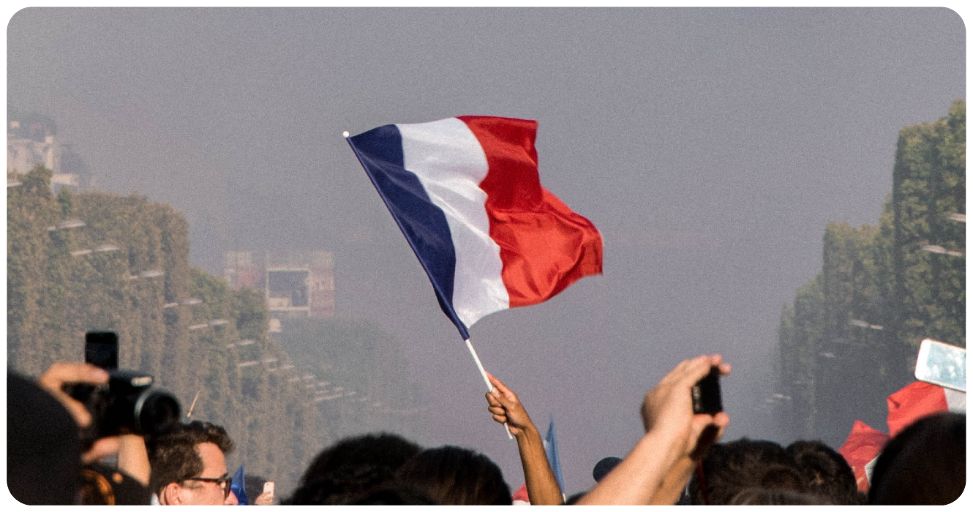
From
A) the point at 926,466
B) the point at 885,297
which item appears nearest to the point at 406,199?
the point at 926,466

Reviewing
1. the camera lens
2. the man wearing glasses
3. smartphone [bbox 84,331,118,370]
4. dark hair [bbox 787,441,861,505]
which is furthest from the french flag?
the camera lens

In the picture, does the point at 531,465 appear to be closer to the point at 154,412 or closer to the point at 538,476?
the point at 538,476

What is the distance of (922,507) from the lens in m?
2.93

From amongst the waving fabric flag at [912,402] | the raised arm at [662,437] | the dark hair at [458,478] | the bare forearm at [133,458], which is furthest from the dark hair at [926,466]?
Answer: the waving fabric flag at [912,402]

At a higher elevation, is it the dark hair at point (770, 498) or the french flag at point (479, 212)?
the french flag at point (479, 212)

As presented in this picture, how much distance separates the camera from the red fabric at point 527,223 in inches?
356

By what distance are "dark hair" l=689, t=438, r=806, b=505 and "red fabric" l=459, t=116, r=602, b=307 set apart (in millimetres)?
4197

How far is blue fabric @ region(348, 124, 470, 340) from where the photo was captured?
27.4 ft

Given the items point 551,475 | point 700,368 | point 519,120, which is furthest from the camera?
point 519,120

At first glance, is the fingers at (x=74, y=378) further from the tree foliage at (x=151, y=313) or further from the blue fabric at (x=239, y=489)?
the tree foliage at (x=151, y=313)

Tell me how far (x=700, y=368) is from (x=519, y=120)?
22.0 feet

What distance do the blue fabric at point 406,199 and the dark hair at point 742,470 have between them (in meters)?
3.59

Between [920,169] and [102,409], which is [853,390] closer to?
[920,169]

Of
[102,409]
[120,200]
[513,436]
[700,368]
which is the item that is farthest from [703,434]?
[120,200]
